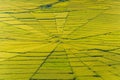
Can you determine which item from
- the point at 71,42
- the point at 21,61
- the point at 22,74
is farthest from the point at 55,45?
the point at 22,74

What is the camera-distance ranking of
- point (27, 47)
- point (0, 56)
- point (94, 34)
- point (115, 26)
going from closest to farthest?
point (0, 56) < point (27, 47) < point (94, 34) < point (115, 26)

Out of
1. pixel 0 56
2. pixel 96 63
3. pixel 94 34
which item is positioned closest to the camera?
pixel 96 63

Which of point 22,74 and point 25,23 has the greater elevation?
point 25,23

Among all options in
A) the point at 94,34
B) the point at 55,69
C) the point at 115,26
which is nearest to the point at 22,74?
the point at 55,69

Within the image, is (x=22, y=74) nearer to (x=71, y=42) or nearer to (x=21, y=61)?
(x=21, y=61)

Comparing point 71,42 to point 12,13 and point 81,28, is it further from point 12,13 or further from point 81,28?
point 12,13

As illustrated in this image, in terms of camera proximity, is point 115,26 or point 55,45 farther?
point 115,26
